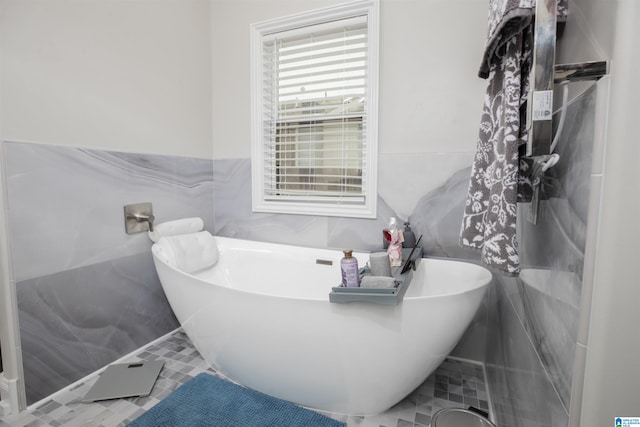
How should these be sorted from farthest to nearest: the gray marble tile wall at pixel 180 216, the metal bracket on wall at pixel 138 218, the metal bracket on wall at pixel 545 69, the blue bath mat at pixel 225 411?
the metal bracket on wall at pixel 138 218
the blue bath mat at pixel 225 411
the gray marble tile wall at pixel 180 216
the metal bracket on wall at pixel 545 69

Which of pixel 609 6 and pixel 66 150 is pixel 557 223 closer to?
pixel 609 6

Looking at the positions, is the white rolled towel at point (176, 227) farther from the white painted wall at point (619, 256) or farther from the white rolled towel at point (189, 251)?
the white painted wall at point (619, 256)

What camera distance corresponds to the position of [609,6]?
0.56 metres

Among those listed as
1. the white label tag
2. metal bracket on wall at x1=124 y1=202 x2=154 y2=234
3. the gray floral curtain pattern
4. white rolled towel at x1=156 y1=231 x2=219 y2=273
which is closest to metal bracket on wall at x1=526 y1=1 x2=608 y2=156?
the white label tag

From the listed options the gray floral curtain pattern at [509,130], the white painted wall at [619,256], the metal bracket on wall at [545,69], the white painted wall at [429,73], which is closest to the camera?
the white painted wall at [619,256]

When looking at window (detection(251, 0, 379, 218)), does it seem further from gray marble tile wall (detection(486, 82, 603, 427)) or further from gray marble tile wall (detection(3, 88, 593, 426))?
gray marble tile wall (detection(486, 82, 603, 427))

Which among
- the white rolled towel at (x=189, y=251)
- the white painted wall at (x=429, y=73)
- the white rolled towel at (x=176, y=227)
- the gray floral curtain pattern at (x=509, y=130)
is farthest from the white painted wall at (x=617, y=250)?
the white rolled towel at (x=176, y=227)

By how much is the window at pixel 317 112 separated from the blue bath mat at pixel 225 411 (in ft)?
3.81

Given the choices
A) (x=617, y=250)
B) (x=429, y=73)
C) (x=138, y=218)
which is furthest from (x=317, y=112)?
(x=617, y=250)

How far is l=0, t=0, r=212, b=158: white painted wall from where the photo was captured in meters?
1.39

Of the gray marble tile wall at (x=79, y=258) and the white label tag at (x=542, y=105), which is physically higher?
the white label tag at (x=542, y=105)

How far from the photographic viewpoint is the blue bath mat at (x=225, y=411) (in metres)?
1.36

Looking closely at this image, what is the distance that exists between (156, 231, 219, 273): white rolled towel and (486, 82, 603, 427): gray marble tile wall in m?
1.80

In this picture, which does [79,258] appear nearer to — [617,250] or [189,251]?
[189,251]
